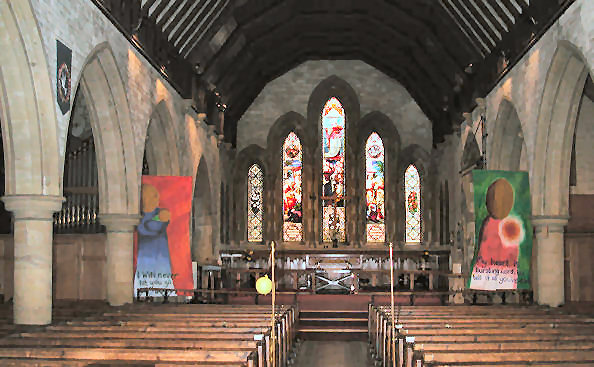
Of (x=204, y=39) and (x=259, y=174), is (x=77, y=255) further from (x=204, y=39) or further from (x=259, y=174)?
(x=259, y=174)

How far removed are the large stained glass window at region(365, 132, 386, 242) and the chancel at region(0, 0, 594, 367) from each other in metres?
0.06

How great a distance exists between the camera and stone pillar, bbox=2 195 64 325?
7.45 metres

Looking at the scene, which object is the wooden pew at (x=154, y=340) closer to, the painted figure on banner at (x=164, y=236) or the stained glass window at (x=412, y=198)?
the painted figure on banner at (x=164, y=236)

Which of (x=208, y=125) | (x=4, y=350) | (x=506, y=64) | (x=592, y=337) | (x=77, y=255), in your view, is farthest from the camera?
(x=208, y=125)

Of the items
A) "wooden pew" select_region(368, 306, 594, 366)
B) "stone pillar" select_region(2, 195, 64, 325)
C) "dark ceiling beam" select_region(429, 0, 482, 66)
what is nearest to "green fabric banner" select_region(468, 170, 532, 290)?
"wooden pew" select_region(368, 306, 594, 366)

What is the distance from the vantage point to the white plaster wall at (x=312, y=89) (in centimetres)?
1891

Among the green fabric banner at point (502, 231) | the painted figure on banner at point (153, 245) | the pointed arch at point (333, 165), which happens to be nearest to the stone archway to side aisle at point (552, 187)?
the green fabric banner at point (502, 231)

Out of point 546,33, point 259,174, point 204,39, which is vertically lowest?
point 259,174

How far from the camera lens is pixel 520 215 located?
10.3m

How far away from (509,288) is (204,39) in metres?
6.95

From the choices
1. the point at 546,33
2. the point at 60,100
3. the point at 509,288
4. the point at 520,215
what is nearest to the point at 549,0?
the point at 546,33

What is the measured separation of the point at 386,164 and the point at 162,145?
7.69 m

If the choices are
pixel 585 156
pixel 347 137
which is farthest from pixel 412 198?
pixel 585 156

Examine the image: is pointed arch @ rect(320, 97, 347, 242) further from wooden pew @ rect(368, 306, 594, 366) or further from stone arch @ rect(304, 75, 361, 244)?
wooden pew @ rect(368, 306, 594, 366)
